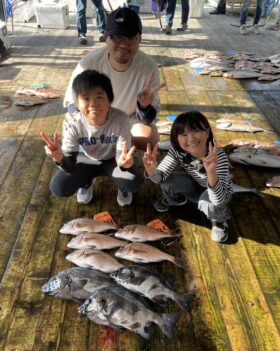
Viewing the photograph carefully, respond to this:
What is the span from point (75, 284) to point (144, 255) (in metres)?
0.48

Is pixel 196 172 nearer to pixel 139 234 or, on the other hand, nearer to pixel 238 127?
pixel 139 234

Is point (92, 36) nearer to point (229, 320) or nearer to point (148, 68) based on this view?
point (148, 68)

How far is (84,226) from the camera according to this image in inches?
94.7

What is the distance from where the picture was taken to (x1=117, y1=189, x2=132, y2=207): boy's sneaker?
9.04ft

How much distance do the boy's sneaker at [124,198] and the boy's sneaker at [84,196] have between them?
0.25 metres

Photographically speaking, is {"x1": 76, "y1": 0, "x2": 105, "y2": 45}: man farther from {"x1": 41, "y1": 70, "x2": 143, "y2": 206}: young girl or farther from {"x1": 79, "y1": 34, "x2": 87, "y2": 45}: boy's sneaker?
{"x1": 41, "y1": 70, "x2": 143, "y2": 206}: young girl

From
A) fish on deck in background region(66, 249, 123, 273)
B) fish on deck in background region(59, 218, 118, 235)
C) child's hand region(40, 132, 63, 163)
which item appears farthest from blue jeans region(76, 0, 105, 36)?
fish on deck in background region(66, 249, 123, 273)

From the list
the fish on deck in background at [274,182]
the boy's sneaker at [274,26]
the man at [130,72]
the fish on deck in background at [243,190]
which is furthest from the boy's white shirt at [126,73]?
the boy's sneaker at [274,26]

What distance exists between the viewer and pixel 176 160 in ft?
8.18

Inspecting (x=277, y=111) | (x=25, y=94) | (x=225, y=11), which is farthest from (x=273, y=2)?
(x=25, y=94)

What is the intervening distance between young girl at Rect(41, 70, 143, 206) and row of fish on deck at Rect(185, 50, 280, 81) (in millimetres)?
3857

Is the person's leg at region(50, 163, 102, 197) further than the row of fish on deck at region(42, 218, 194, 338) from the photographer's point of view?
Yes

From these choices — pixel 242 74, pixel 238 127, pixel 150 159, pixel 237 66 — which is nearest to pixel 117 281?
pixel 150 159

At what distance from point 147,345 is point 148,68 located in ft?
7.17
